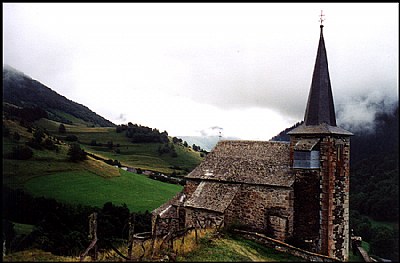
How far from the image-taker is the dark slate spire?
22391 mm

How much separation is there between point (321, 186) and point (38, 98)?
1832 centimetres

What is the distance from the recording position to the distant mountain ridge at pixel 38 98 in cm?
2084

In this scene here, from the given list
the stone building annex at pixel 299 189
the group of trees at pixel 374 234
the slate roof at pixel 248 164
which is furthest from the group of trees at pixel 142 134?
the group of trees at pixel 374 234

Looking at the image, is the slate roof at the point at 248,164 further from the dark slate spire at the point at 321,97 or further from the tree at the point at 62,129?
the tree at the point at 62,129

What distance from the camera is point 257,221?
2234 centimetres

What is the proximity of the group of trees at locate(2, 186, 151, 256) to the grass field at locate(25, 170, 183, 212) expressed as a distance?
0.57 metres

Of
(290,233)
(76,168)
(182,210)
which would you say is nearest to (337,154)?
(290,233)

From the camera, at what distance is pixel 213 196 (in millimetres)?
23062

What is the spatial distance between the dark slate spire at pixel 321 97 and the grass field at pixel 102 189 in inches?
582

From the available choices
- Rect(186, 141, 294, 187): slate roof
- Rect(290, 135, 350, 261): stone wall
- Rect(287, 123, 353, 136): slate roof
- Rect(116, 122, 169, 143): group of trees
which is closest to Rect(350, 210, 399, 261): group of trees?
Rect(290, 135, 350, 261): stone wall

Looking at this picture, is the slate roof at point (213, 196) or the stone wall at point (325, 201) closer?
the stone wall at point (325, 201)

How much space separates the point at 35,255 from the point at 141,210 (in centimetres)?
1794

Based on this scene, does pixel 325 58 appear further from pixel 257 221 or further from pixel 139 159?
pixel 139 159

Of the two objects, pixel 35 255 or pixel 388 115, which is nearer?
pixel 35 255
